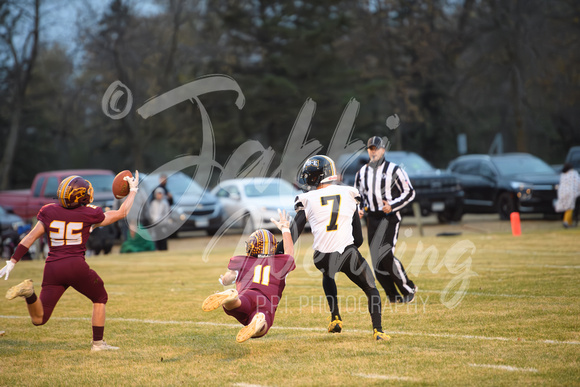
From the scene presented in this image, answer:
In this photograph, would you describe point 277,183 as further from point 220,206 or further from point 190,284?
point 190,284

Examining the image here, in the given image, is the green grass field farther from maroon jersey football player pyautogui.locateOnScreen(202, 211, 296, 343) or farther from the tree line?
the tree line

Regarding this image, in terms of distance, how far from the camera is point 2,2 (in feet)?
125

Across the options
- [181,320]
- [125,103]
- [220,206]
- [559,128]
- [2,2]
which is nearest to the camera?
[181,320]

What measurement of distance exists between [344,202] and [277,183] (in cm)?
1697

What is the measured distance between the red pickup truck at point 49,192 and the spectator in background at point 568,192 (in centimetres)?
1319

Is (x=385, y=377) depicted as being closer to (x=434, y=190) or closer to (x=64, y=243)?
(x=64, y=243)

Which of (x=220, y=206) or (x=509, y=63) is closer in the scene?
(x=220, y=206)

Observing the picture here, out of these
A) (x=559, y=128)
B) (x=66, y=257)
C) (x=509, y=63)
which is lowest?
(x=66, y=257)

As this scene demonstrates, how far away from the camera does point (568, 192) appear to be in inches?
799

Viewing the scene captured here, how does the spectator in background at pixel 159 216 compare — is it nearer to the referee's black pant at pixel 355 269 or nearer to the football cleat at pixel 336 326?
the football cleat at pixel 336 326

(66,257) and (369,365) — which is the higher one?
(66,257)

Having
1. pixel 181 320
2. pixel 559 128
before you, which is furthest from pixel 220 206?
pixel 559 128

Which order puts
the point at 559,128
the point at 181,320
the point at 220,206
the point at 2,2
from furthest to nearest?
the point at 559,128
the point at 2,2
the point at 220,206
the point at 181,320

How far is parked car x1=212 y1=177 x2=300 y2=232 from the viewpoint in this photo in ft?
72.7
